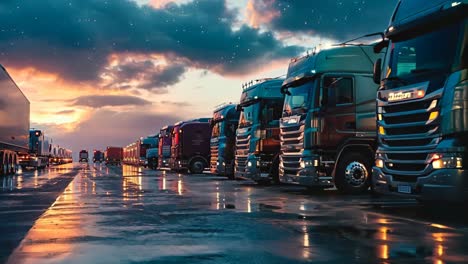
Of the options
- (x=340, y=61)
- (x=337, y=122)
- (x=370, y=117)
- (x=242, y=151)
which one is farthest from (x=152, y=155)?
(x=370, y=117)

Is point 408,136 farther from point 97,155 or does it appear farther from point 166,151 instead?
point 97,155

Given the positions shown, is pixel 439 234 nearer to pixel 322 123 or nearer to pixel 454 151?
pixel 454 151

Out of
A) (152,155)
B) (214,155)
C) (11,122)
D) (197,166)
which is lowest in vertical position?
(197,166)

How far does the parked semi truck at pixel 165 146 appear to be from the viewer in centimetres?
4087

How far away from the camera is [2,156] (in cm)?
2845

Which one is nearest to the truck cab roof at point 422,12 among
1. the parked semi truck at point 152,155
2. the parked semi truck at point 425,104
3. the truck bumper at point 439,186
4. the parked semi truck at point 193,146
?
the parked semi truck at point 425,104

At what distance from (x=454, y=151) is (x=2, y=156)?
2497cm

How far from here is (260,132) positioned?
19.3 m

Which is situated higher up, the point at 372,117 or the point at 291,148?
the point at 372,117

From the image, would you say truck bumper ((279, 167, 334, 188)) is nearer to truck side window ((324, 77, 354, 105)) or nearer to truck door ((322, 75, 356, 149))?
truck door ((322, 75, 356, 149))

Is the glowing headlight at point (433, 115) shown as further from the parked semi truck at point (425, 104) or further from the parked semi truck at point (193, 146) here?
the parked semi truck at point (193, 146)

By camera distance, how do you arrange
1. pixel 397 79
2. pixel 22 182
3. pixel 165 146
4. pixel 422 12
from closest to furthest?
pixel 422 12, pixel 397 79, pixel 22 182, pixel 165 146

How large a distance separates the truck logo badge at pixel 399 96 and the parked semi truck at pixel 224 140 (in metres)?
14.8

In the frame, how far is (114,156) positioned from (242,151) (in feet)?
261
